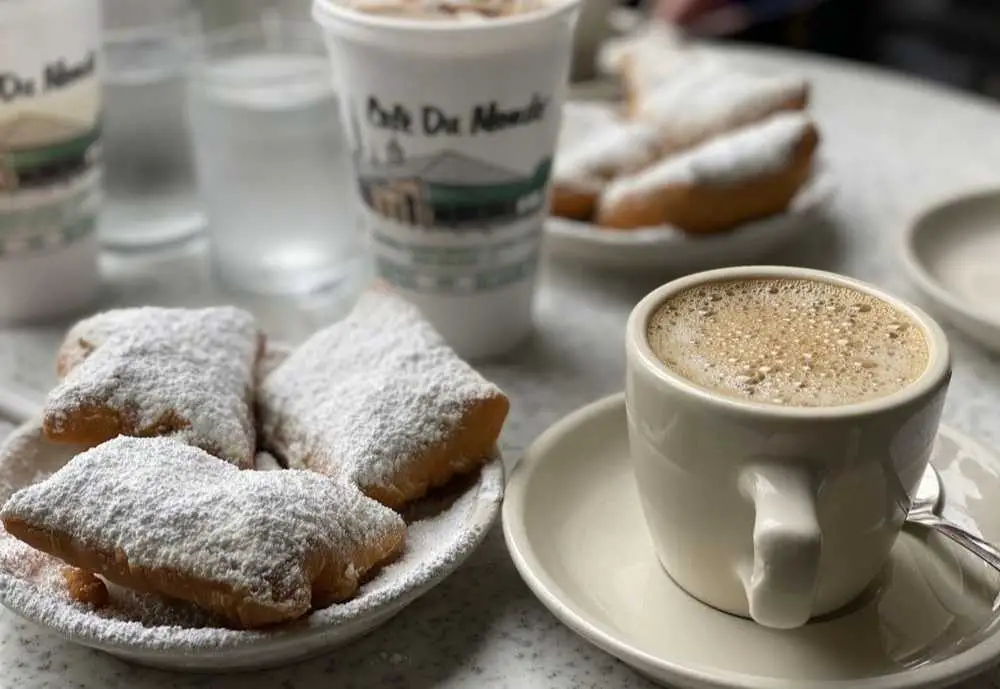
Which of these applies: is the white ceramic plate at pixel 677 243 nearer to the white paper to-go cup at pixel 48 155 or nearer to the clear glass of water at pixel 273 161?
the clear glass of water at pixel 273 161

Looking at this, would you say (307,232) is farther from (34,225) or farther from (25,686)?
(25,686)

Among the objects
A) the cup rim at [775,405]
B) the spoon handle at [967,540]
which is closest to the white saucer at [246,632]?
the cup rim at [775,405]

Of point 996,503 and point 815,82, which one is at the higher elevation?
point 996,503

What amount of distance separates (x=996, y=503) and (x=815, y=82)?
0.85 metres

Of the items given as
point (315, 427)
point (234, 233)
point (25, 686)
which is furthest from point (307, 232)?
point (25, 686)

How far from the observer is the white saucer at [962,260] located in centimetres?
78

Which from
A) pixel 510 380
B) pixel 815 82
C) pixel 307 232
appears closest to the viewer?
pixel 510 380

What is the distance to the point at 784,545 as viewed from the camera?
17.2 inches

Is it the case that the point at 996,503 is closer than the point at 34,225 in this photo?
Yes

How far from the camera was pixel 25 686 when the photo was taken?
53 cm

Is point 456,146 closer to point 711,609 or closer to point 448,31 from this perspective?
point 448,31

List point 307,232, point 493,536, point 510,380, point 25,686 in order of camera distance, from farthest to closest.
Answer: point 307,232
point 510,380
point 493,536
point 25,686

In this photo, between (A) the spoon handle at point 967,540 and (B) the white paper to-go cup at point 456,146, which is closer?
(A) the spoon handle at point 967,540

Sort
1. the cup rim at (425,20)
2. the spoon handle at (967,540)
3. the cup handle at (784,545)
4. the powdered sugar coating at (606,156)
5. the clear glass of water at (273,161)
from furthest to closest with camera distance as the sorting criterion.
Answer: the powdered sugar coating at (606,156) < the clear glass of water at (273,161) < the cup rim at (425,20) < the spoon handle at (967,540) < the cup handle at (784,545)
